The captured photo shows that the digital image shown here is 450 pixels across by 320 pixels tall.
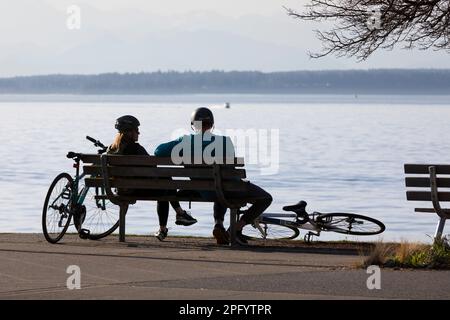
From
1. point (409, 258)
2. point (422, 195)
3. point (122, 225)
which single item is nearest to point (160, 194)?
point (122, 225)

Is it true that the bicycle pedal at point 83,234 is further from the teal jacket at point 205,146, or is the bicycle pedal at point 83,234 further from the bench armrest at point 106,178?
the teal jacket at point 205,146

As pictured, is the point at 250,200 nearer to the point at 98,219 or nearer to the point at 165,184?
the point at 165,184

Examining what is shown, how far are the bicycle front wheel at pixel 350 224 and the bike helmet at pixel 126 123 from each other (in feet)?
7.97

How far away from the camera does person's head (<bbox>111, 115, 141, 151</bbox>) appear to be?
1586cm

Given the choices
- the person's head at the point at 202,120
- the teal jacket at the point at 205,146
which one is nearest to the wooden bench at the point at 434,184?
the teal jacket at the point at 205,146

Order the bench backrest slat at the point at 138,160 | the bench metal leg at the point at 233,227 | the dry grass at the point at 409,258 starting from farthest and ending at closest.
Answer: the bench backrest slat at the point at 138,160
the bench metal leg at the point at 233,227
the dry grass at the point at 409,258

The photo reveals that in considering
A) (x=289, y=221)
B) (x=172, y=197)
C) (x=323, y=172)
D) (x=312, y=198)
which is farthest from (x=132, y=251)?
(x=323, y=172)

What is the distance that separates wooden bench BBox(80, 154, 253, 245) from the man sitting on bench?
0.38 feet

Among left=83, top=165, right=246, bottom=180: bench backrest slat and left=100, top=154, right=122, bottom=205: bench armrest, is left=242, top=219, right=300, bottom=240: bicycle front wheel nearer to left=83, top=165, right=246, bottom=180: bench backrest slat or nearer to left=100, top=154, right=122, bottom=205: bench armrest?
left=83, top=165, right=246, bottom=180: bench backrest slat

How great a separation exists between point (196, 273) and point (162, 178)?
11.3 feet

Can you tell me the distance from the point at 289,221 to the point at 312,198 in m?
13.6

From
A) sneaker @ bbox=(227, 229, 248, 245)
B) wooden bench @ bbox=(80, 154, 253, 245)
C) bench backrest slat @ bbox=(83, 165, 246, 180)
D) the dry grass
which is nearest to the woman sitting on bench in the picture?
wooden bench @ bbox=(80, 154, 253, 245)

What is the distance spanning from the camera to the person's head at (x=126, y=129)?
52.0 feet
